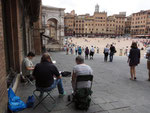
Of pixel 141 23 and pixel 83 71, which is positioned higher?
pixel 141 23

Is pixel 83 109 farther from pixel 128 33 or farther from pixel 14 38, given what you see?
pixel 128 33

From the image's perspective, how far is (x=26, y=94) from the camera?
13.7 feet

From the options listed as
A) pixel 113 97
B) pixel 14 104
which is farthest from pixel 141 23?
pixel 14 104

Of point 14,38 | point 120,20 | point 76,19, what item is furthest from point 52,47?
point 120,20

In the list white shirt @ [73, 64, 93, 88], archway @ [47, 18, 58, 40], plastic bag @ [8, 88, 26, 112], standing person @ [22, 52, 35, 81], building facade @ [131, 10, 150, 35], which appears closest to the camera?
plastic bag @ [8, 88, 26, 112]

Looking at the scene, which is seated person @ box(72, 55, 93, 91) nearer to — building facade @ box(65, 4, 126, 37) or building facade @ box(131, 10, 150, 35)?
building facade @ box(65, 4, 126, 37)

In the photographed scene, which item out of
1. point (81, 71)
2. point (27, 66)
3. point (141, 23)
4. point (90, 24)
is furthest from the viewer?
point (90, 24)

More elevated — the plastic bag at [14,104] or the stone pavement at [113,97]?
the plastic bag at [14,104]

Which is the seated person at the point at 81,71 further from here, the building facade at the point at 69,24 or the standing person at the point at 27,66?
the building facade at the point at 69,24

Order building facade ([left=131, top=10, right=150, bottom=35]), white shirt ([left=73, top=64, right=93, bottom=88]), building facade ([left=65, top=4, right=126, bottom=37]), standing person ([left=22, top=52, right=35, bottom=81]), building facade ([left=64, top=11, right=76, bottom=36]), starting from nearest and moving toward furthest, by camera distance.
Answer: white shirt ([left=73, top=64, right=93, bottom=88]) → standing person ([left=22, top=52, right=35, bottom=81]) → building facade ([left=131, top=10, right=150, bottom=35]) → building facade ([left=64, top=11, right=76, bottom=36]) → building facade ([left=65, top=4, right=126, bottom=37])

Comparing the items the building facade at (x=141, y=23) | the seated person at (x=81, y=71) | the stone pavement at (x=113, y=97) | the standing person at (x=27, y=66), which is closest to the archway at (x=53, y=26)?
the standing person at (x=27, y=66)

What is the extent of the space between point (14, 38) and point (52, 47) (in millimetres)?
20526

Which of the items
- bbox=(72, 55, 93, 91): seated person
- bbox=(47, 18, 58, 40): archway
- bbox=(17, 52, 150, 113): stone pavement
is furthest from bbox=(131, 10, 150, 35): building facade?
bbox=(72, 55, 93, 91): seated person

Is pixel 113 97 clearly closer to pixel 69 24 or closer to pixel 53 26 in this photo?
pixel 53 26
